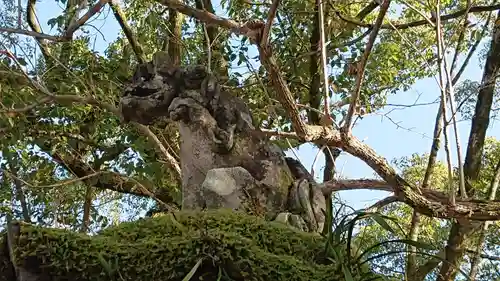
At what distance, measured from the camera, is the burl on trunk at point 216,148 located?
5.58 feet

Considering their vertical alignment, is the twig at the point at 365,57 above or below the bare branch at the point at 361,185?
above

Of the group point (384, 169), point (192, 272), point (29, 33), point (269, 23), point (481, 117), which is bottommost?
point (192, 272)

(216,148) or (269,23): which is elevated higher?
(269,23)

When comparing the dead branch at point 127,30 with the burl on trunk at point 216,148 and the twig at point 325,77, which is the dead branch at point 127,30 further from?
the burl on trunk at point 216,148

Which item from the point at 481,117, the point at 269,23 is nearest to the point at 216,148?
the point at 269,23

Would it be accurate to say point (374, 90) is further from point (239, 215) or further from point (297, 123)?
point (239, 215)

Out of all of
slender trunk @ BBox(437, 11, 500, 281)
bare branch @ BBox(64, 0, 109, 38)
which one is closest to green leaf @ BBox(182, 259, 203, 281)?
bare branch @ BBox(64, 0, 109, 38)

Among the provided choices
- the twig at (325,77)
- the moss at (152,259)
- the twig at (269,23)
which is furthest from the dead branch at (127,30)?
the moss at (152,259)

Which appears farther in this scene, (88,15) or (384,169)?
(88,15)

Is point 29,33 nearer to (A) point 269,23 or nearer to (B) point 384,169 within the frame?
(A) point 269,23

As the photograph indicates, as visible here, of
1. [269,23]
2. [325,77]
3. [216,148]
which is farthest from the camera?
[325,77]

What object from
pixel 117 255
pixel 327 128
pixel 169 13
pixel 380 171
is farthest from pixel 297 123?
pixel 169 13

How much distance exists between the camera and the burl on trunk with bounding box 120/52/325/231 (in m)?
1.70

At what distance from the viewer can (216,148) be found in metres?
1.79
